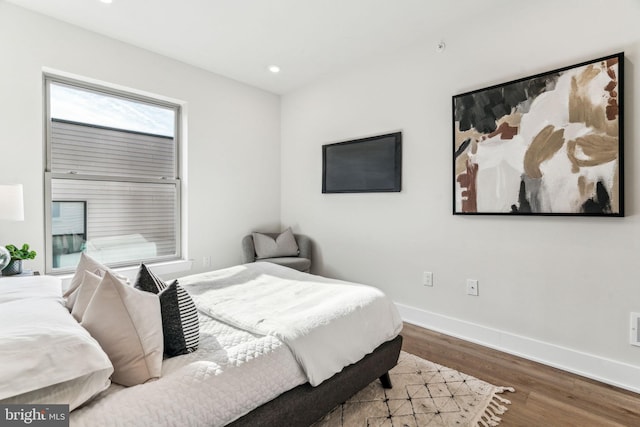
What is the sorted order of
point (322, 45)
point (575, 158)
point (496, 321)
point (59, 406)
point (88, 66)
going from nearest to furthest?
point (59, 406) < point (575, 158) < point (496, 321) < point (88, 66) < point (322, 45)

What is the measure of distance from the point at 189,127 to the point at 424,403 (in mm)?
3289

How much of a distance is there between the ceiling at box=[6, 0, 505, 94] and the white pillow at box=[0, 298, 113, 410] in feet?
7.92

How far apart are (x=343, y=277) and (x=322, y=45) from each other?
7.96 ft

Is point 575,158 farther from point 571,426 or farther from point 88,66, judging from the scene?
point 88,66

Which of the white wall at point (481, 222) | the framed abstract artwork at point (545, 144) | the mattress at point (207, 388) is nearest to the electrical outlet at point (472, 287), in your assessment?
the white wall at point (481, 222)

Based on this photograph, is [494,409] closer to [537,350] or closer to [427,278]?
[537,350]

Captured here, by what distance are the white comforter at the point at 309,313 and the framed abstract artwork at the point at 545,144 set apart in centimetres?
133

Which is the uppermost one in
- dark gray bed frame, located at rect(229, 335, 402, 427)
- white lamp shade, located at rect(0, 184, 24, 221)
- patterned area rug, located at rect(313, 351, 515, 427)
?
white lamp shade, located at rect(0, 184, 24, 221)

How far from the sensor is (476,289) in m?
2.62

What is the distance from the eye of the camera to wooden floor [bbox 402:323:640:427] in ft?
5.56

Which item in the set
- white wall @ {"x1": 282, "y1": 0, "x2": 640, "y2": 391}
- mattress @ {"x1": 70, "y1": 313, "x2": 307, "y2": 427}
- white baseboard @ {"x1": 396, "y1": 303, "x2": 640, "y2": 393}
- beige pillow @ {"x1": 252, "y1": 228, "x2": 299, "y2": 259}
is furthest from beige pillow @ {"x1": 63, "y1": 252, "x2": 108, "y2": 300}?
white baseboard @ {"x1": 396, "y1": 303, "x2": 640, "y2": 393}

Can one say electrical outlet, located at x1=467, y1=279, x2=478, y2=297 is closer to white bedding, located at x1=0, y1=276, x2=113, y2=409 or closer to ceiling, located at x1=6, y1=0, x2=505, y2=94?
ceiling, located at x1=6, y1=0, x2=505, y2=94

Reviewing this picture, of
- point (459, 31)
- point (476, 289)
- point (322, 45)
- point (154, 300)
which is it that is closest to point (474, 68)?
point (459, 31)

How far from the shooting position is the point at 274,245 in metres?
3.76
